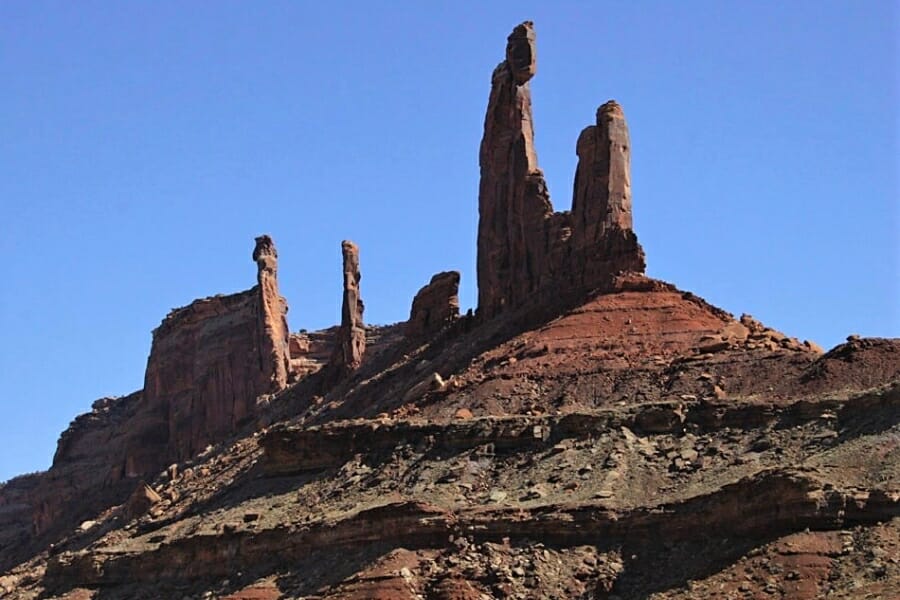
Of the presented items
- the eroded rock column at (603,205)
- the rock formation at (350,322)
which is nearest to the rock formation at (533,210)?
the eroded rock column at (603,205)

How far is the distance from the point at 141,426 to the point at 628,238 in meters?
48.1

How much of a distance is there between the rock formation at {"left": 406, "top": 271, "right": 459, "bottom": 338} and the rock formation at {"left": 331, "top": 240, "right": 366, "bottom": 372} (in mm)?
6621

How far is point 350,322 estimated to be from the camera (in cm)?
11000

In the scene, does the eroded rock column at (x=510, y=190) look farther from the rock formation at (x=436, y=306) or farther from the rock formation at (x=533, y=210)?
the rock formation at (x=436, y=306)

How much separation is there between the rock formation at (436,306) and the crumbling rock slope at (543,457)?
0.08m

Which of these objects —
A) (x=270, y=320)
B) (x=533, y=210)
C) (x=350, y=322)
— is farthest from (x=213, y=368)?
(x=533, y=210)

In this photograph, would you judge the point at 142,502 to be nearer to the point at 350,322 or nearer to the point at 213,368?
the point at 350,322

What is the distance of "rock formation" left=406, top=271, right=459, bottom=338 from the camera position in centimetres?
10000

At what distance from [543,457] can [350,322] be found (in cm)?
3779

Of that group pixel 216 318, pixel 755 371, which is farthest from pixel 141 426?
pixel 755 371

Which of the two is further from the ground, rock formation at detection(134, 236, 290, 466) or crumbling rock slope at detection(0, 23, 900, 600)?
rock formation at detection(134, 236, 290, 466)

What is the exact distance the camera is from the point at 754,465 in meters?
67.8

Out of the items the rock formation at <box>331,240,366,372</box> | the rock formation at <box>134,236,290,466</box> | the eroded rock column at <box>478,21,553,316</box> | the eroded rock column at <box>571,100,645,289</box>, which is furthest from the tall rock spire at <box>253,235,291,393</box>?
the eroded rock column at <box>571,100,645,289</box>

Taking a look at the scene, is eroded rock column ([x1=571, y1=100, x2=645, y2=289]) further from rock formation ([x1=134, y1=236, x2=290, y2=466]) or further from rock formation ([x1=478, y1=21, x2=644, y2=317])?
rock formation ([x1=134, y1=236, x2=290, y2=466])
